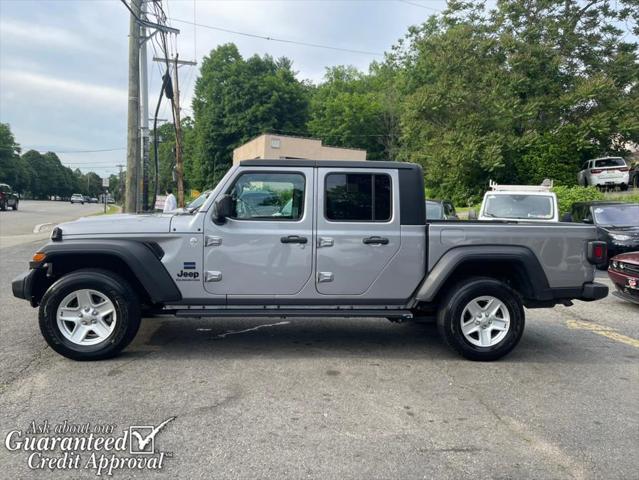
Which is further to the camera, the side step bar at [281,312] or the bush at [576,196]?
the bush at [576,196]

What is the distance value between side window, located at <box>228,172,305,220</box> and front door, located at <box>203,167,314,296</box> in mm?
10

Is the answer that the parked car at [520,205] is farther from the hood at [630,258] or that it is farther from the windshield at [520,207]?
the hood at [630,258]

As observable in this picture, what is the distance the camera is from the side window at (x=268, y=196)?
5.02 metres

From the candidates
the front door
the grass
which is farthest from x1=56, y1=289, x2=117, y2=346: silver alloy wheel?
the grass

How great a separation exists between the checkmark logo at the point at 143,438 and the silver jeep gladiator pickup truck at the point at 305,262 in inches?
58.5

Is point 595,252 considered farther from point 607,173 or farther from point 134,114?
point 607,173

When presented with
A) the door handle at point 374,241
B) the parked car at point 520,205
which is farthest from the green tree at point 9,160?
the door handle at point 374,241

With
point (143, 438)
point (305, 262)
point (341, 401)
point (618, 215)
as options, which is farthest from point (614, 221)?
point (143, 438)

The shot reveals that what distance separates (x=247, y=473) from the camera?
2938 mm

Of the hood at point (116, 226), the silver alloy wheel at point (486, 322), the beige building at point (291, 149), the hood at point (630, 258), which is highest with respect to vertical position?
the beige building at point (291, 149)

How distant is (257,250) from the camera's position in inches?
193

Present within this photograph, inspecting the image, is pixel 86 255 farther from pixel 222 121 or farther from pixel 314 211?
pixel 222 121

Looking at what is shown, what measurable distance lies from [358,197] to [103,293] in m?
2.64

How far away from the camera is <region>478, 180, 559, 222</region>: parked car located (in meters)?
11.5
